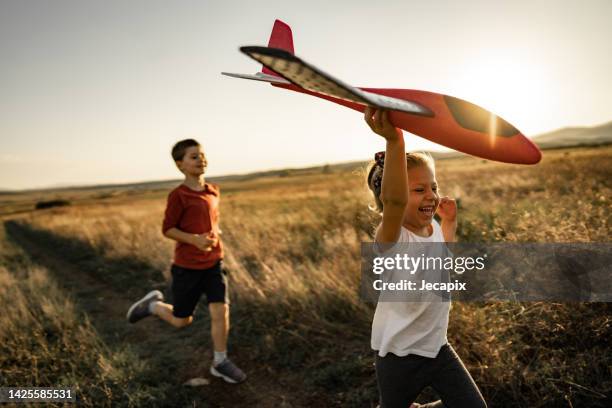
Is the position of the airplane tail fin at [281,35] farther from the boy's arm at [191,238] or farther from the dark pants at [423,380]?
the boy's arm at [191,238]

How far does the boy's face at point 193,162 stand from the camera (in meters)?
3.60

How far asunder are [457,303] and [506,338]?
0.48 meters

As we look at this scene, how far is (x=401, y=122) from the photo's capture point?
4.87 feet

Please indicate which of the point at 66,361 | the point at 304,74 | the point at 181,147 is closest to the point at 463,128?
the point at 304,74

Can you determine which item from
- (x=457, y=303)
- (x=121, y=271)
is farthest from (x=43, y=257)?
(x=457, y=303)

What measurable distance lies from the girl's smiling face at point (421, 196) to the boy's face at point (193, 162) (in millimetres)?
2305

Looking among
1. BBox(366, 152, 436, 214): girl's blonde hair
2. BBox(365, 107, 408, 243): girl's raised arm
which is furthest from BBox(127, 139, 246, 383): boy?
BBox(365, 107, 408, 243): girl's raised arm

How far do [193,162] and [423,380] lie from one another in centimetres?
261

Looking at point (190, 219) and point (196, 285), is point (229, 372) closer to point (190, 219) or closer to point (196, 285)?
point (196, 285)

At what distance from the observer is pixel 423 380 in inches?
74.1

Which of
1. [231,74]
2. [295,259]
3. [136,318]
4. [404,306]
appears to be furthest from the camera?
[295,259]

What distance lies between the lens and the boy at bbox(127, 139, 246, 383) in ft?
11.6

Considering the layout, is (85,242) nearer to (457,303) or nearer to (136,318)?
(136,318)

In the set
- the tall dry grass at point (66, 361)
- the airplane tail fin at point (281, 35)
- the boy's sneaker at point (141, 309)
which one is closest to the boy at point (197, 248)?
the tall dry grass at point (66, 361)
